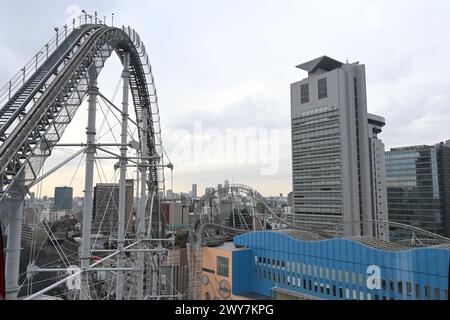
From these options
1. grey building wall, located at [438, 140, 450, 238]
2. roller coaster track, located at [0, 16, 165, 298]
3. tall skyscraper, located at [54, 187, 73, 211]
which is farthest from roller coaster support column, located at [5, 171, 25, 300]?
grey building wall, located at [438, 140, 450, 238]

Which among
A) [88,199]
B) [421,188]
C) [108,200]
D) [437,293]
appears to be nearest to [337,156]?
[421,188]

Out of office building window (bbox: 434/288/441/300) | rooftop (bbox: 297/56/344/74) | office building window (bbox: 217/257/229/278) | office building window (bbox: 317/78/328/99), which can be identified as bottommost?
office building window (bbox: 217/257/229/278)

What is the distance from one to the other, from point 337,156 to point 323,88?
681 cm

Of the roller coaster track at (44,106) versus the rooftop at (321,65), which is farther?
the rooftop at (321,65)

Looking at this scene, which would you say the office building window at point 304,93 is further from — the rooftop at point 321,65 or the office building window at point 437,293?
the office building window at point 437,293

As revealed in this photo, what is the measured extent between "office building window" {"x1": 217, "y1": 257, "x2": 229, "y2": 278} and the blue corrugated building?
17.6 inches

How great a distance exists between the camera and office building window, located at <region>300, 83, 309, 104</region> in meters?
31.6

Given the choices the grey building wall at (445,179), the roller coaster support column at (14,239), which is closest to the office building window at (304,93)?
the grey building wall at (445,179)

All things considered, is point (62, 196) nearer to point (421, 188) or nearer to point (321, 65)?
point (321, 65)

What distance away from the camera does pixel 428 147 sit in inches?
1313

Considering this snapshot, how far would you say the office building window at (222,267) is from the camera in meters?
16.5

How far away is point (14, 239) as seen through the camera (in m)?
3.60

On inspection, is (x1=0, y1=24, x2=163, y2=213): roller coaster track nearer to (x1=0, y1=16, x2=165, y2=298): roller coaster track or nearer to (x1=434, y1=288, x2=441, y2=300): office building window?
(x1=0, y1=16, x2=165, y2=298): roller coaster track

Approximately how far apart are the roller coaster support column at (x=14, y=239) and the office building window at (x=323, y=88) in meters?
29.6
